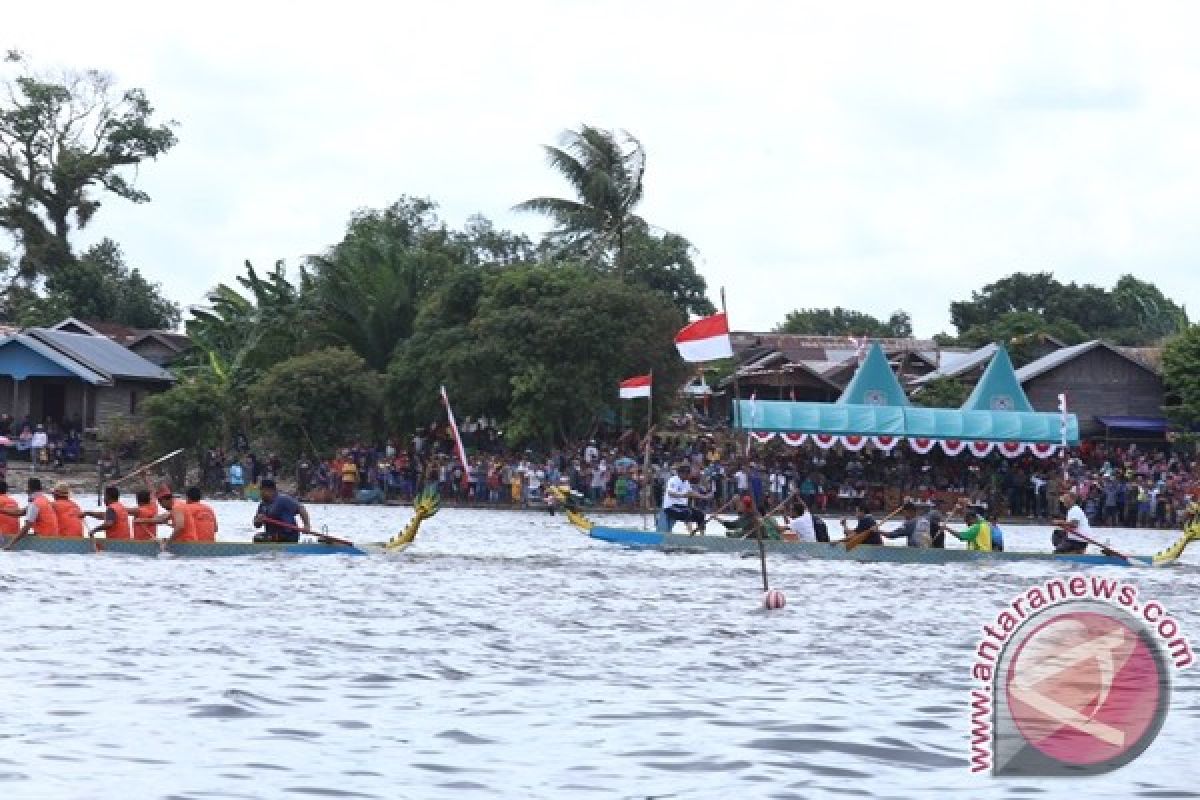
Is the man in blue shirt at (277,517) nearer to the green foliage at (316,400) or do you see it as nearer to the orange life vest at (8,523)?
the orange life vest at (8,523)

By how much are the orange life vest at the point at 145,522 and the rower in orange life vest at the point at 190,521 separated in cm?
25

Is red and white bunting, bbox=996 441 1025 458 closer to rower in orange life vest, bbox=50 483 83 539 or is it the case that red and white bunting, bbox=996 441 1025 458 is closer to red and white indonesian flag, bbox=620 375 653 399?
red and white indonesian flag, bbox=620 375 653 399

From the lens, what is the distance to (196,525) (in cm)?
2536

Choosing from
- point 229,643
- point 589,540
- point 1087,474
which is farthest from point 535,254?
point 229,643

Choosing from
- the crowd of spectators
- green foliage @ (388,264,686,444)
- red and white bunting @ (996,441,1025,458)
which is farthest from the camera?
red and white bunting @ (996,441,1025,458)

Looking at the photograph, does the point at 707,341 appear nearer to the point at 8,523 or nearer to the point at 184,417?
the point at 8,523

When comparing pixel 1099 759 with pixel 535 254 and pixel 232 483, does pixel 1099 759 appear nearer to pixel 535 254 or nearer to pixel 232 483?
pixel 232 483

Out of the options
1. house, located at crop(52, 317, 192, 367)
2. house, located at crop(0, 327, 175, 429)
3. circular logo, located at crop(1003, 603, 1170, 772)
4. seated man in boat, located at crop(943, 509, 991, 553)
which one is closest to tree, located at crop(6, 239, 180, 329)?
house, located at crop(52, 317, 192, 367)

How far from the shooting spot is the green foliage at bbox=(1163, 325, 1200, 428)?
194 feet

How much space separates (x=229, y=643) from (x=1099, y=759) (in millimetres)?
8082

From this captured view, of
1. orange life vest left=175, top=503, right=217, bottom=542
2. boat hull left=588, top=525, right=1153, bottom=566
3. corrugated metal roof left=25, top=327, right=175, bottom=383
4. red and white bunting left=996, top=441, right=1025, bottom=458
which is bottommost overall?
boat hull left=588, top=525, right=1153, bottom=566

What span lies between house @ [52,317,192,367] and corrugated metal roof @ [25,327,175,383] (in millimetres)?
4846

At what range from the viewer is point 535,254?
69.9m

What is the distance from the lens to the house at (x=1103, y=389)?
201 feet
